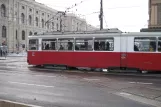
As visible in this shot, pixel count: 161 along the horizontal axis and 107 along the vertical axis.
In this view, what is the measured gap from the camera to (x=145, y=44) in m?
21.4

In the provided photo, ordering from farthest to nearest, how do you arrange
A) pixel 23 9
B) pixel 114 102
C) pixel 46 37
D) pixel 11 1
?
pixel 23 9 → pixel 11 1 → pixel 46 37 → pixel 114 102

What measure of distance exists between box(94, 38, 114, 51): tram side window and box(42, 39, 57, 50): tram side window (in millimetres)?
A: 3976

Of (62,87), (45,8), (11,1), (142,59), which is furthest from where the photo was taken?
(45,8)

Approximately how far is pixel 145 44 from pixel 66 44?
6.66m

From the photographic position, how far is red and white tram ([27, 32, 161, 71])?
2120 centimetres

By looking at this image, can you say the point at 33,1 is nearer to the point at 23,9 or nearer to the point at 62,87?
the point at 23,9

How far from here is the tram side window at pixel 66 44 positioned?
24.3 meters

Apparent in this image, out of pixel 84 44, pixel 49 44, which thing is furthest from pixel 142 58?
pixel 49 44

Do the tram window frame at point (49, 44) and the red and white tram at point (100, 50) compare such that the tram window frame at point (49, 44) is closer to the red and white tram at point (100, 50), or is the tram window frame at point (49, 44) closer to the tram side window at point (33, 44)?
the red and white tram at point (100, 50)

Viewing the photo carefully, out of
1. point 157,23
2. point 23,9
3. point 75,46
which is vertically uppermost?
point 23,9

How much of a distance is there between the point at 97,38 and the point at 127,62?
2939 mm

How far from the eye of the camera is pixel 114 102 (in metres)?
10.4

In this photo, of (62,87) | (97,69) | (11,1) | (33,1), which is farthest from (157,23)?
(33,1)

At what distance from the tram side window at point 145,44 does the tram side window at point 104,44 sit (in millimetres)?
1829
